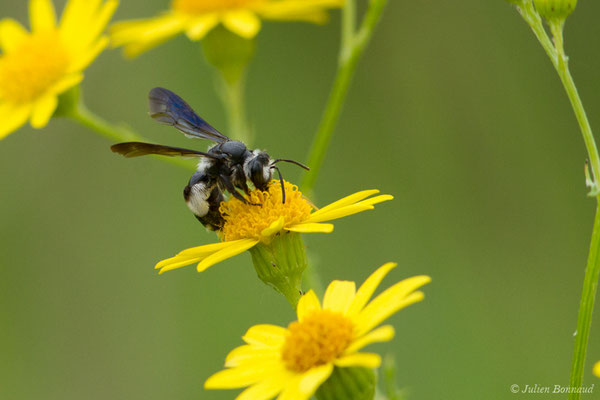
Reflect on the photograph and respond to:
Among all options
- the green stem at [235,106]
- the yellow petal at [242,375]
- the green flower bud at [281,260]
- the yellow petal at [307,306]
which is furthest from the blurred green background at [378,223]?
the yellow petal at [242,375]

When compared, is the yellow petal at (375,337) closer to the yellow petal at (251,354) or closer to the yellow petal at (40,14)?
the yellow petal at (251,354)

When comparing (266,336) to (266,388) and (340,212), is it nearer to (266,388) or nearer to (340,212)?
(266,388)

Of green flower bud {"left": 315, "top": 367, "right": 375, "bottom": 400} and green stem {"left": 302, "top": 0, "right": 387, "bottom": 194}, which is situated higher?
green stem {"left": 302, "top": 0, "right": 387, "bottom": 194}

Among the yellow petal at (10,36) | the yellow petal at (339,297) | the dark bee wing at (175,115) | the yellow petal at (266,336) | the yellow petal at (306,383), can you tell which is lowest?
the yellow petal at (306,383)

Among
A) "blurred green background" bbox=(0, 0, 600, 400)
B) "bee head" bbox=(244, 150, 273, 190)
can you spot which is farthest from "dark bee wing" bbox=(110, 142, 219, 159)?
"blurred green background" bbox=(0, 0, 600, 400)

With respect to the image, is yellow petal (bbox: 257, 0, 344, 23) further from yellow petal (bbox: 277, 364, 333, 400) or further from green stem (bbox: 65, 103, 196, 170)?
yellow petal (bbox: 277, 364, 333, 400)

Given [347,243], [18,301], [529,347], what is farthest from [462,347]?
[18,301]
